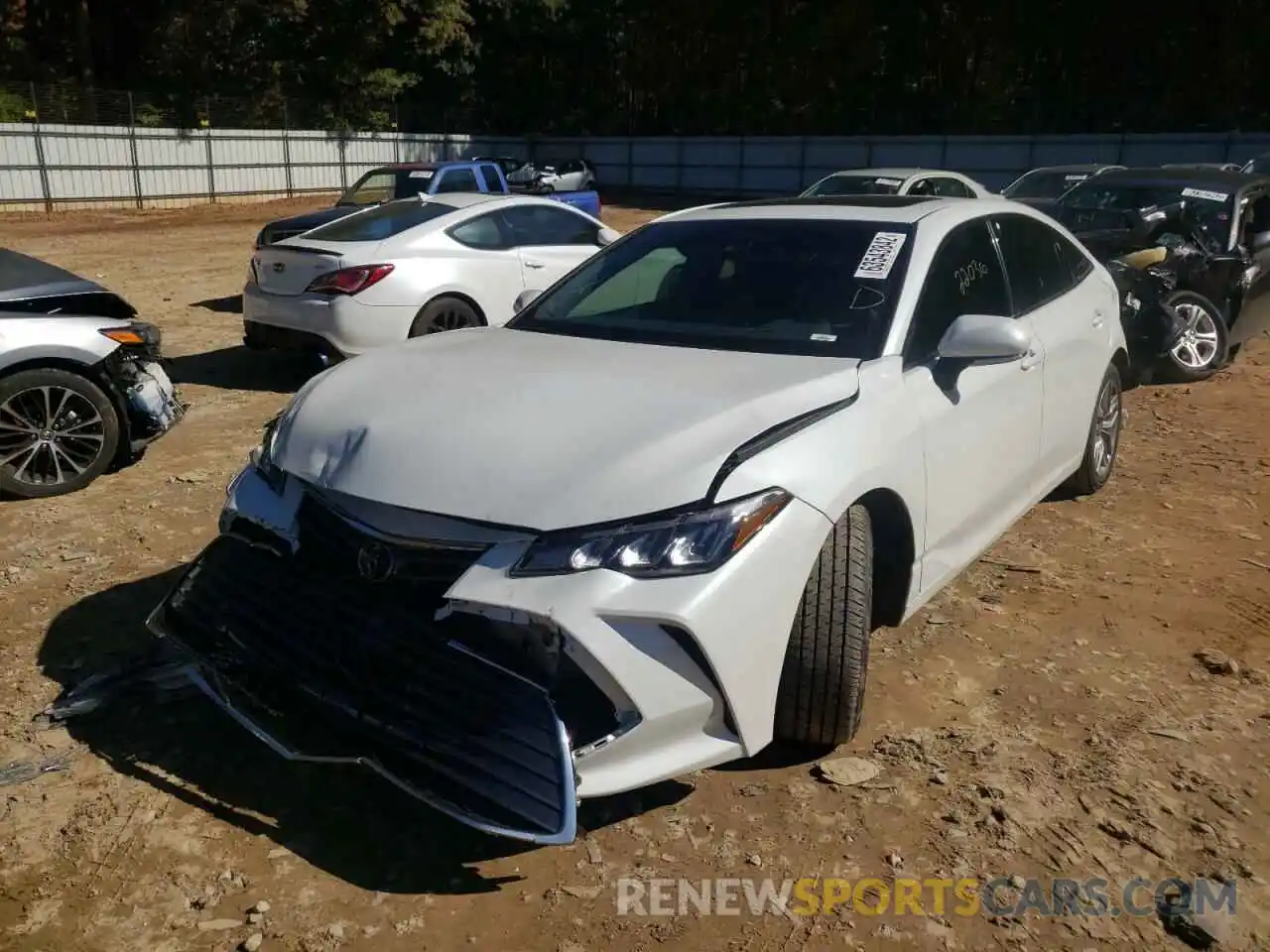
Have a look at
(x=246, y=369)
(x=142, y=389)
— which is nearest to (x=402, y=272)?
(x=246, y=369)

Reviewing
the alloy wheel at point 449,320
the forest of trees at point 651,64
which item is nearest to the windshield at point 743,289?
the alloy wheel at point 449,320

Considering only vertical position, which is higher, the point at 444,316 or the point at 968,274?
the point at 968,274

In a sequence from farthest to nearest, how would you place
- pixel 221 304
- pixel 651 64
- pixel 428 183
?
pixel 651 64 < pixel 428 183 < pixel 221 304

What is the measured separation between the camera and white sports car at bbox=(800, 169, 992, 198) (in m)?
12.2

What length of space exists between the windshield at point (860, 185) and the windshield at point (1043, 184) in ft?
4.16

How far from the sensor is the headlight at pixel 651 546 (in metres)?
2.63

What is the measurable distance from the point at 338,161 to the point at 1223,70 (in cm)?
2699

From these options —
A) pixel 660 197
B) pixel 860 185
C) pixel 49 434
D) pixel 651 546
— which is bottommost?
A: pixel 660 197

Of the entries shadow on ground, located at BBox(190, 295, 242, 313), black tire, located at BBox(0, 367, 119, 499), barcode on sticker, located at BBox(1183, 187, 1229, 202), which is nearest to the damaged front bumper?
black tire, located at BBox(0, 367, 119, 499)

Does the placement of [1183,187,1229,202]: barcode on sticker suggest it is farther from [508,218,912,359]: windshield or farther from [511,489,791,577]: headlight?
[511,489,791,577]: headlight

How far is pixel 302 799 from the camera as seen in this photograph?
3.04 m

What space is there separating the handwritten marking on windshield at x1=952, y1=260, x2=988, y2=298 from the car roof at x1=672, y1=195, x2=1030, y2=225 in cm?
24

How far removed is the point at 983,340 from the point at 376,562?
6.74 feet

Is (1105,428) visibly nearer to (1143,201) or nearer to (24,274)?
(1143,201)
